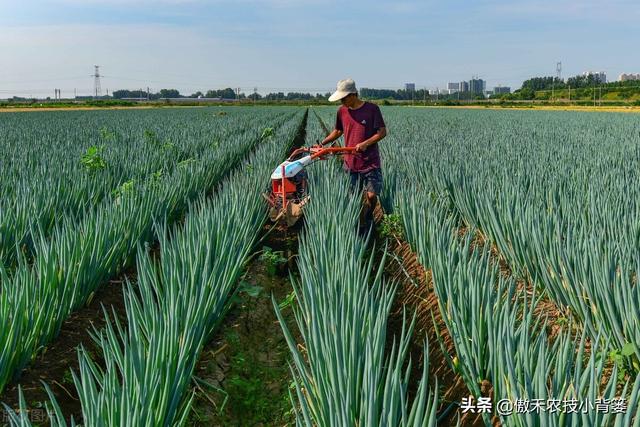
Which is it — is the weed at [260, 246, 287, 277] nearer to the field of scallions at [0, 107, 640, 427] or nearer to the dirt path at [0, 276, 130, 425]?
the field of scallions at [0, 107, 640, 427]

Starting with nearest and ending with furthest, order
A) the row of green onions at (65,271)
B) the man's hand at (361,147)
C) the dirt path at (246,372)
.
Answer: the row of green onions at (65,271)
the dirt path at (246,372)
the man's hand at (361,147)

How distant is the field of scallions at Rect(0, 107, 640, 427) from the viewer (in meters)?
1.59

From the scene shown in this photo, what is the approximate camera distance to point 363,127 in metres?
4.59

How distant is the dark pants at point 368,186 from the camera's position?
4.80 m

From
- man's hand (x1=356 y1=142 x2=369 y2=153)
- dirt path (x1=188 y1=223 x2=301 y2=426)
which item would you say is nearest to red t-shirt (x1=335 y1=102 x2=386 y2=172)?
man's hand (x1=356 y1=142 x2=369 y2=153)

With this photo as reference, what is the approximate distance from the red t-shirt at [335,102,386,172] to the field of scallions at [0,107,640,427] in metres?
0.36

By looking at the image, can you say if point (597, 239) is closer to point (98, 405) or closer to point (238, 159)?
point (98, 405)

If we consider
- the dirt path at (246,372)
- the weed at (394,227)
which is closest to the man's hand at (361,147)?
the weed at (394,227)

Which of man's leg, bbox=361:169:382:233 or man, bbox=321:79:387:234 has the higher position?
man, bbox=321:79:387:234

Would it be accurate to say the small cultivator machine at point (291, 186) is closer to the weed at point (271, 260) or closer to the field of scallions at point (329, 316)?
the field of scallions at point (329, 316)

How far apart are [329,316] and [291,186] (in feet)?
7.70

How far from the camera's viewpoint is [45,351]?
2.64 meters

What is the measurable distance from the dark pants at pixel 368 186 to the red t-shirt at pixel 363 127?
0.22 feet

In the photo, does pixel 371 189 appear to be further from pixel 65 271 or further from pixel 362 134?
pixel 65 271
